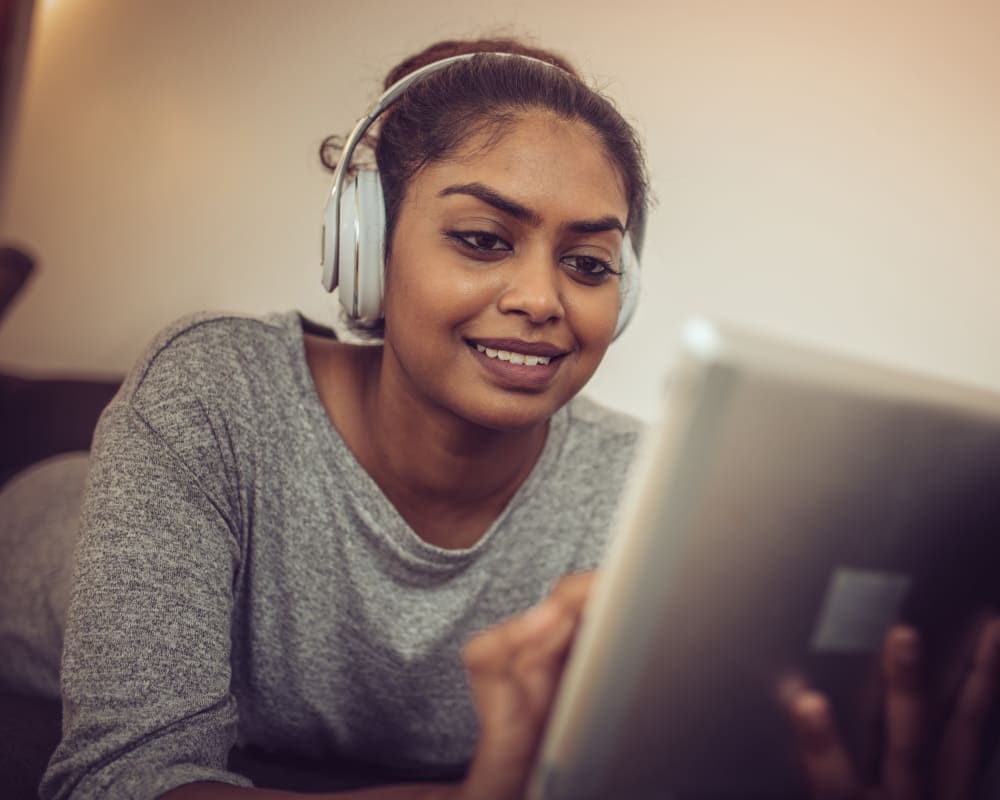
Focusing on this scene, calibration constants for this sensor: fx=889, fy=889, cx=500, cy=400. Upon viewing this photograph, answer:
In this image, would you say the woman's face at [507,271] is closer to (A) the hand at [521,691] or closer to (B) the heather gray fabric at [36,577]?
(A) the hand at [521,691]

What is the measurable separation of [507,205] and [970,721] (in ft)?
2.11

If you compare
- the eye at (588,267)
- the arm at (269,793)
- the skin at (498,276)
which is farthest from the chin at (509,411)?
the arm at (269,793)

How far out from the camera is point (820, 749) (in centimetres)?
54

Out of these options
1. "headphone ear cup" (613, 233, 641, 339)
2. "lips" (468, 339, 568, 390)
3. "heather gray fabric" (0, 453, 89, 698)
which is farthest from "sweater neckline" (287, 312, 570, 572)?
"heather gray fabric" (0, 453, 89, 698)

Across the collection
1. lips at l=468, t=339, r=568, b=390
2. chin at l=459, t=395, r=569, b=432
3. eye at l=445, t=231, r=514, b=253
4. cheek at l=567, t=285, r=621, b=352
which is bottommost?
chin at l=459, t=395, r=569, b=432

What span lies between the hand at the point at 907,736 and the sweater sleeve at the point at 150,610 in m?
0.50

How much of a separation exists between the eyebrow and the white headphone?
9 centimetres

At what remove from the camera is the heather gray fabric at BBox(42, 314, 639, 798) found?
0.80 meters

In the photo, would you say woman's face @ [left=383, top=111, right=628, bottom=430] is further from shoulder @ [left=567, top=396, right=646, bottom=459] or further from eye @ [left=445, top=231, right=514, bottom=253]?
shoulder @ [left=567, top=396, right=646, bottom=459]

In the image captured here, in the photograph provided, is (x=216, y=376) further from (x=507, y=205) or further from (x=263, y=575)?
(x=507, y=205)

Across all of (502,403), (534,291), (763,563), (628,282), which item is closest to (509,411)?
(502,403)

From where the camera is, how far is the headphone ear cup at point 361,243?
102 cm

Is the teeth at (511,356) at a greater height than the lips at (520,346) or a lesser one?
lesser

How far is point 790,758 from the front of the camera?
541 millimetres
